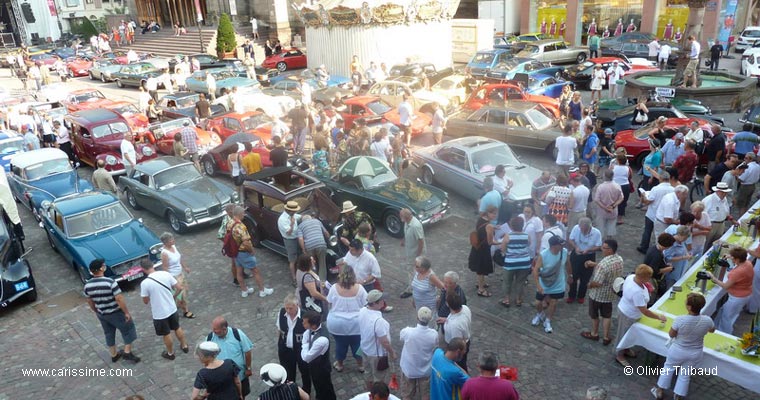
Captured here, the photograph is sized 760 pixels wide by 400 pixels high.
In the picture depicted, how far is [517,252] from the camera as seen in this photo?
27.1 ft

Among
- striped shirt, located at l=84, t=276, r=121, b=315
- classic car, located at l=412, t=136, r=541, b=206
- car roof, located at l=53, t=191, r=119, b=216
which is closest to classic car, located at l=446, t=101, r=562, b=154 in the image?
classic car, located at l=412, t=136, r=541, b=206

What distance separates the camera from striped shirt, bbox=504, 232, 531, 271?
823cm

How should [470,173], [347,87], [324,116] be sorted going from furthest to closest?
[347,87], [324,116], [470,173]

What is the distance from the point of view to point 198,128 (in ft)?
58.7

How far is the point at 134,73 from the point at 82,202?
22930mm

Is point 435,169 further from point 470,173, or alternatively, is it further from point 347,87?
point 347,87

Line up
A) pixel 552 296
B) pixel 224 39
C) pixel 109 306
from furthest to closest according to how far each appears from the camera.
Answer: pixel 224 39 < pixel 552 296 < pixel 109 306

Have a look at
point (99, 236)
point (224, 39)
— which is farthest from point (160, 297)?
point (224, 39)

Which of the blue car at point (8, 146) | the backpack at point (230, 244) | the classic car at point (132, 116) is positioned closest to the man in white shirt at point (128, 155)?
the classic car at point (132, 116)

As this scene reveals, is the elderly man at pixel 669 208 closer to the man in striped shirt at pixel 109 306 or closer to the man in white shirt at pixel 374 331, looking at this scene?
the man in white shirt at pixel 374 331

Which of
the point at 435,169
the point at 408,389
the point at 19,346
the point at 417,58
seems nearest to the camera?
the point at 408,389

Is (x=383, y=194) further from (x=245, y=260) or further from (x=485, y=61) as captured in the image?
(x=485, y=61)

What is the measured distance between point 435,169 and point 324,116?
440 cm

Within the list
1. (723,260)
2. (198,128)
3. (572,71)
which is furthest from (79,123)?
(572,71)
